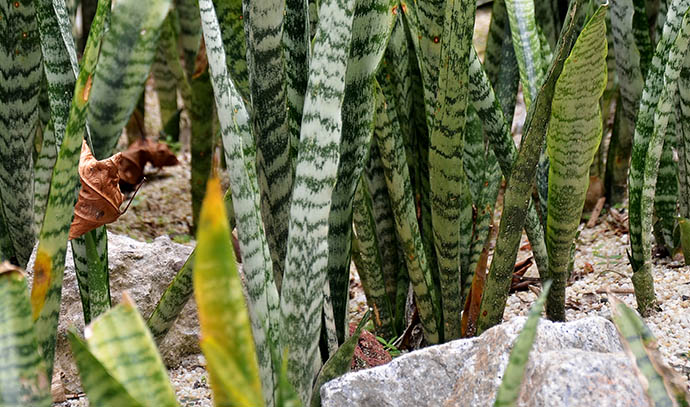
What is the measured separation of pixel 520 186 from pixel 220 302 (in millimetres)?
596

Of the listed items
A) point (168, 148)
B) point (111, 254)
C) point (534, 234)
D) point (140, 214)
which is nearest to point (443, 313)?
point (534, 234)

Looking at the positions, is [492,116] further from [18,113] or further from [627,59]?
[18,113]

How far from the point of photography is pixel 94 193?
815 millimetres

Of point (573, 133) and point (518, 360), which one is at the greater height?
point (573, 133)

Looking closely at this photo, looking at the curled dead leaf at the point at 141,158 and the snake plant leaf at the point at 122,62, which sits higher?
the snake plant leaf at the point at 122,62

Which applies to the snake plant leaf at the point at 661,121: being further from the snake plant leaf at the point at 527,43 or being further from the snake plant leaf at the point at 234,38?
the snake plant leaf at the point at 234,38

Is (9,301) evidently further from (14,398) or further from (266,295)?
(266,295)

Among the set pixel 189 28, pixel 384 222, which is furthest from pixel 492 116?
pixel 189 28

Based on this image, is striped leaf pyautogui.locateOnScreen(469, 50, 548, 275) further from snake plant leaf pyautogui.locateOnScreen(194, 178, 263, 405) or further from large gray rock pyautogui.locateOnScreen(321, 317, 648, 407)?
snake plant leaf pyautogui.locateOnScreen(194, 178, 263, 405)

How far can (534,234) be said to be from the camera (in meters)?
1.18

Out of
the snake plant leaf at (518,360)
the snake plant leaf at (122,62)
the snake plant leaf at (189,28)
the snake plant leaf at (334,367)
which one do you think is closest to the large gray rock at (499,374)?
the snake plant leaf at (334,367)

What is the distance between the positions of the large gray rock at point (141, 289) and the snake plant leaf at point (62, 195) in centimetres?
56

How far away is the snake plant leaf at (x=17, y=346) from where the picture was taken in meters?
0.62

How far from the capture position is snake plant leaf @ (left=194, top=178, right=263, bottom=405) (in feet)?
1.59
